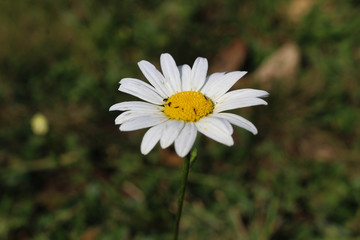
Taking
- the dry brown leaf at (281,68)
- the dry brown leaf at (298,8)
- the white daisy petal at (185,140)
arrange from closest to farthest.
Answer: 1. the white daisy petal at (185,140)
2. the dry brown leaf at (281,68)
3. the dry brown leaf at (298,8)

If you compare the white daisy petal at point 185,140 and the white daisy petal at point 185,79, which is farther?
the white daisy petal at point 185,79

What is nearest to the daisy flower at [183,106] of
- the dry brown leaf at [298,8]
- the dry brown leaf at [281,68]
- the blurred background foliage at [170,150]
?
the blurred background foliage at [170,150]

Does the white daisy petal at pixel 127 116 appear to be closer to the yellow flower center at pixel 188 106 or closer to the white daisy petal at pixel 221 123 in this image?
the yellow flower center at pixel 188 106

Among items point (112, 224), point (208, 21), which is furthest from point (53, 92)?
point (208, 21)

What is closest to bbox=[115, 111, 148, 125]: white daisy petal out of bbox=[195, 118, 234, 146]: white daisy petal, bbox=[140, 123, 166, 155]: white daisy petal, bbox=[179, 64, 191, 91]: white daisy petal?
bbox=[140, 123, 166, 155]: white daisy petal

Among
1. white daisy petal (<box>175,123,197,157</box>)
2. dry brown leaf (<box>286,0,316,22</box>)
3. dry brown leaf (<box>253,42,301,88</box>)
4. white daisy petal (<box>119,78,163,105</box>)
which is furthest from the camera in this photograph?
dry brown leaf (<box>286,0,316,22</box>)

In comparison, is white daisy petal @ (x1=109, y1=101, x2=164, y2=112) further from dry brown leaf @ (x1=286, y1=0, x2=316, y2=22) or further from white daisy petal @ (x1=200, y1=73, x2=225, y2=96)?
dry brown leaf @ (x1=286, y1=0, x2=316, y2=22)

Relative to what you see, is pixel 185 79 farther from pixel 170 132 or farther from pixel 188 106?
pixel 170 132

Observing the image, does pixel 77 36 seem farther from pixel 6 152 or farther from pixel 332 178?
pixel 332 178
